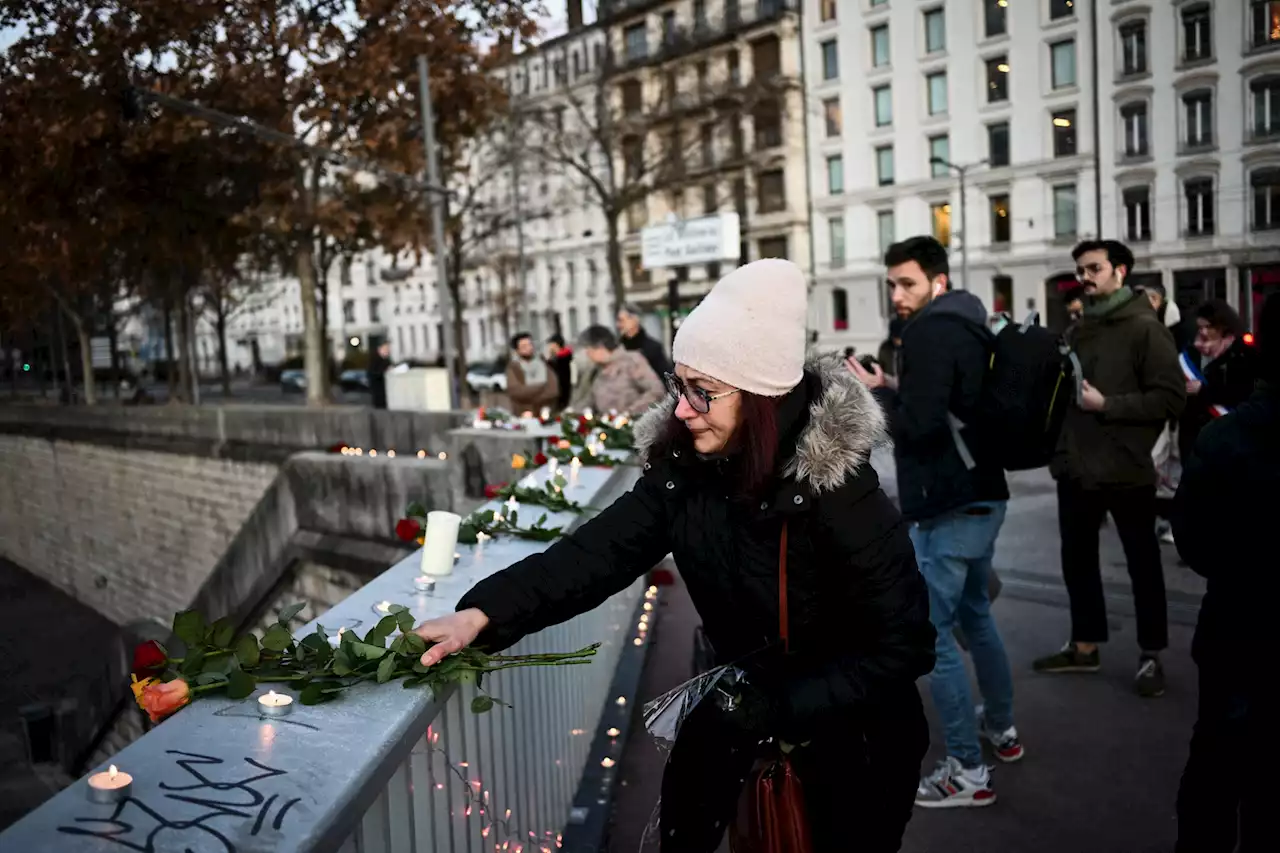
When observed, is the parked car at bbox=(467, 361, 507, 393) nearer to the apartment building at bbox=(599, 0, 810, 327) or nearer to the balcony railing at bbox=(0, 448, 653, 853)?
the apartment building at bbox=(599, 0, 810, 327)

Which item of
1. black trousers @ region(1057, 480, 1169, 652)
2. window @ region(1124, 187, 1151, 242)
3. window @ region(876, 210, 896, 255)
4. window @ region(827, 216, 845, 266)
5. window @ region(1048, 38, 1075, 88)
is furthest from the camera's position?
window @ region(827, 216, 845, 266)

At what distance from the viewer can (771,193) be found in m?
39.7

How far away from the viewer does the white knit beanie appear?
2.19 meters

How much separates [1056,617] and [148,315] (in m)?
24.2

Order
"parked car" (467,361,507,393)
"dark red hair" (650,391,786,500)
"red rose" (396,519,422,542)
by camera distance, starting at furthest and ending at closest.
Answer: "parked car" (467,361,507,393) → "red rose" (396,519,422,542) → "dark red hair" (650,391,786,500)

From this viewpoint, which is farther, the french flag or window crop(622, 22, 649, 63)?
window crop(622, 22, 649, 63)

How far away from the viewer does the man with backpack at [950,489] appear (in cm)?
376

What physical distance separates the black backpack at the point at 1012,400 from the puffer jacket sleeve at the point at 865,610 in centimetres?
183

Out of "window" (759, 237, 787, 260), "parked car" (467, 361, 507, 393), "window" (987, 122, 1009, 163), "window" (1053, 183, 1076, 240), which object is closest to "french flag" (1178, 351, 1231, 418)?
"window" (1053, 183, 1076, 240)

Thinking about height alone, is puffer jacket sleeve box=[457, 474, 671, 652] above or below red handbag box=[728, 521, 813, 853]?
above

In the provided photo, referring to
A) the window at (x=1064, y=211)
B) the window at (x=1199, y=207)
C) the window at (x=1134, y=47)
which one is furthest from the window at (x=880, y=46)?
the window at (x=1199, y=207)

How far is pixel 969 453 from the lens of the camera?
3816mm

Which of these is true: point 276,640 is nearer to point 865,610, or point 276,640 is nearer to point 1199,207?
point 865,610

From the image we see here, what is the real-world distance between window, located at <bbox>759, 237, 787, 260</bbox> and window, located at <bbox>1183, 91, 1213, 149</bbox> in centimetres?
2896
